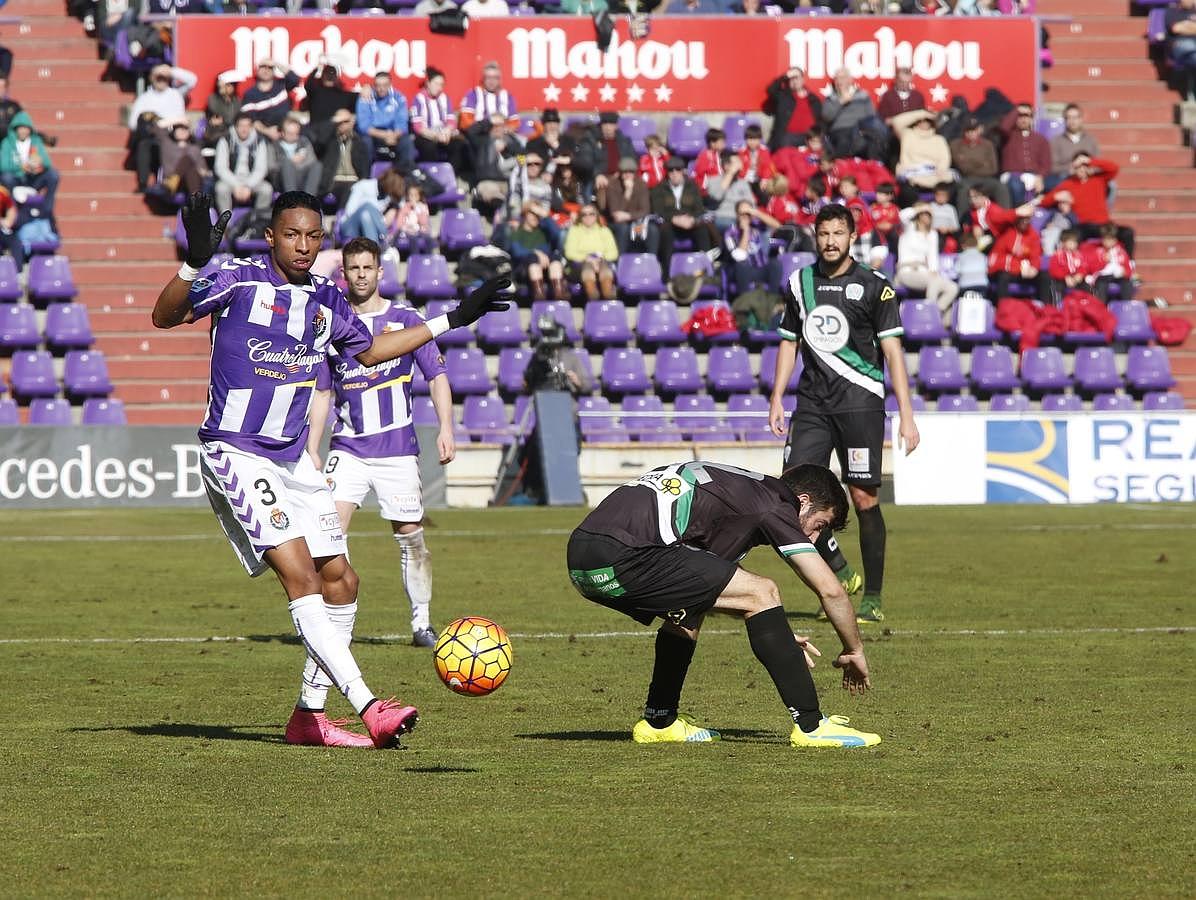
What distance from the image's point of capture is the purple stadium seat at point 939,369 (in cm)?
2736

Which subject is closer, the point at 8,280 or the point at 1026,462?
the point at 1026,462

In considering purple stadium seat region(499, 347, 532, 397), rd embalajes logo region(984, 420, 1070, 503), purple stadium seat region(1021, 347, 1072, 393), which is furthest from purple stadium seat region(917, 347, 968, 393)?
purple stadium seat region(499, 347, 532, 397)

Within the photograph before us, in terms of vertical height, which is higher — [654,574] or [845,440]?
[654,574]

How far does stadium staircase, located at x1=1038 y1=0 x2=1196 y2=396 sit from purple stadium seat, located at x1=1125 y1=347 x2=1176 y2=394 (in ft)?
5.69

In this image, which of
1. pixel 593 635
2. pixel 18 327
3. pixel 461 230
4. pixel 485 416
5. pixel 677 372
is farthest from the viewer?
pixel 461 230

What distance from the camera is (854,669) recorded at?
780 centimetres

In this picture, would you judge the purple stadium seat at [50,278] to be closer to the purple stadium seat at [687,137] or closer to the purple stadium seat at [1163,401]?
the purple stadium seat at [687,137]

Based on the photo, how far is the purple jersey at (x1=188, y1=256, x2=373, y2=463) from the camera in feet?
26.3

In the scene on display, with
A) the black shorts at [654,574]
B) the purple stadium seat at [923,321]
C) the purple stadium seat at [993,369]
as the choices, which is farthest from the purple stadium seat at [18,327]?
the black shorts at [654,574]

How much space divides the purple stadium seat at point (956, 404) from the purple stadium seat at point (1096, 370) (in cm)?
157

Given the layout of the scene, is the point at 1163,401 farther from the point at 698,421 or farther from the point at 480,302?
the point at 480,302

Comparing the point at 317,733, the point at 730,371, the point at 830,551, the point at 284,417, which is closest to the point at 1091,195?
the point at 730,371

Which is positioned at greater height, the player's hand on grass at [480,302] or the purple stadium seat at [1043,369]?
the player's hand on grass at [480,302]

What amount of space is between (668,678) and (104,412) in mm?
19097
